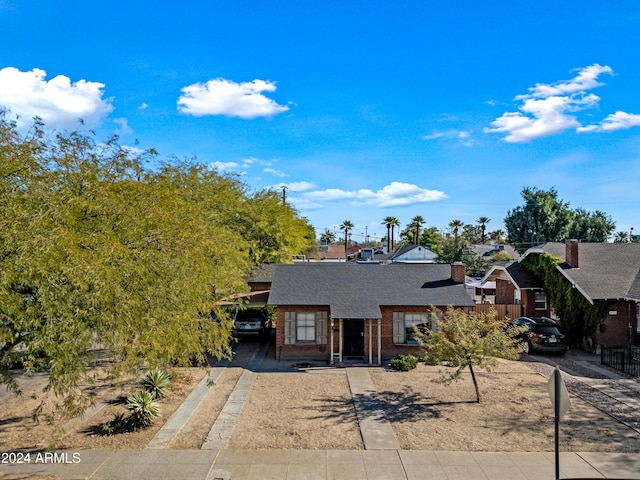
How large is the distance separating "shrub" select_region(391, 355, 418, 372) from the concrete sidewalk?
8.65m

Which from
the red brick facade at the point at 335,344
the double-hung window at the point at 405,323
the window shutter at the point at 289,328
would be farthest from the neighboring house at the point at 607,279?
the window shutter at the point at 289,328

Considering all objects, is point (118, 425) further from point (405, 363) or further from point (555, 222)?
point (555, 222)

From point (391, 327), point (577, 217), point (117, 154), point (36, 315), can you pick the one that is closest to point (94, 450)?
point (36, 315)

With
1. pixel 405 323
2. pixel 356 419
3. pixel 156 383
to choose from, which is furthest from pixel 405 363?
pixel 156 383

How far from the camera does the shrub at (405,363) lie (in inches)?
782

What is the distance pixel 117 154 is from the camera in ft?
39.0

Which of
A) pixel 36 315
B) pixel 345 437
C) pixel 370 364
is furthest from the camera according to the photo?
pixel 370 364

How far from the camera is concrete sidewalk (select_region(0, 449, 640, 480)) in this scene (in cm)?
1004

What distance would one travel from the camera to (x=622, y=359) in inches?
768

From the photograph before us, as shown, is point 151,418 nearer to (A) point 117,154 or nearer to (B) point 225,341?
(B) point 225,341

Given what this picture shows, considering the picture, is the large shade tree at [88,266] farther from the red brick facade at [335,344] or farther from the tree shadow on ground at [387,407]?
the red brick facade at [335,344]

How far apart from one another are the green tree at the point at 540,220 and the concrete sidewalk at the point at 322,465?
173ft

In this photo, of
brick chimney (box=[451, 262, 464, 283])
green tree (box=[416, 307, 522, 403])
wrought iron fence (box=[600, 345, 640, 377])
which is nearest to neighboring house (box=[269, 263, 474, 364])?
brick chimney (box=[451, 262, 464, 283])

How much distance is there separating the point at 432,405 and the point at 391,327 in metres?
7.51
